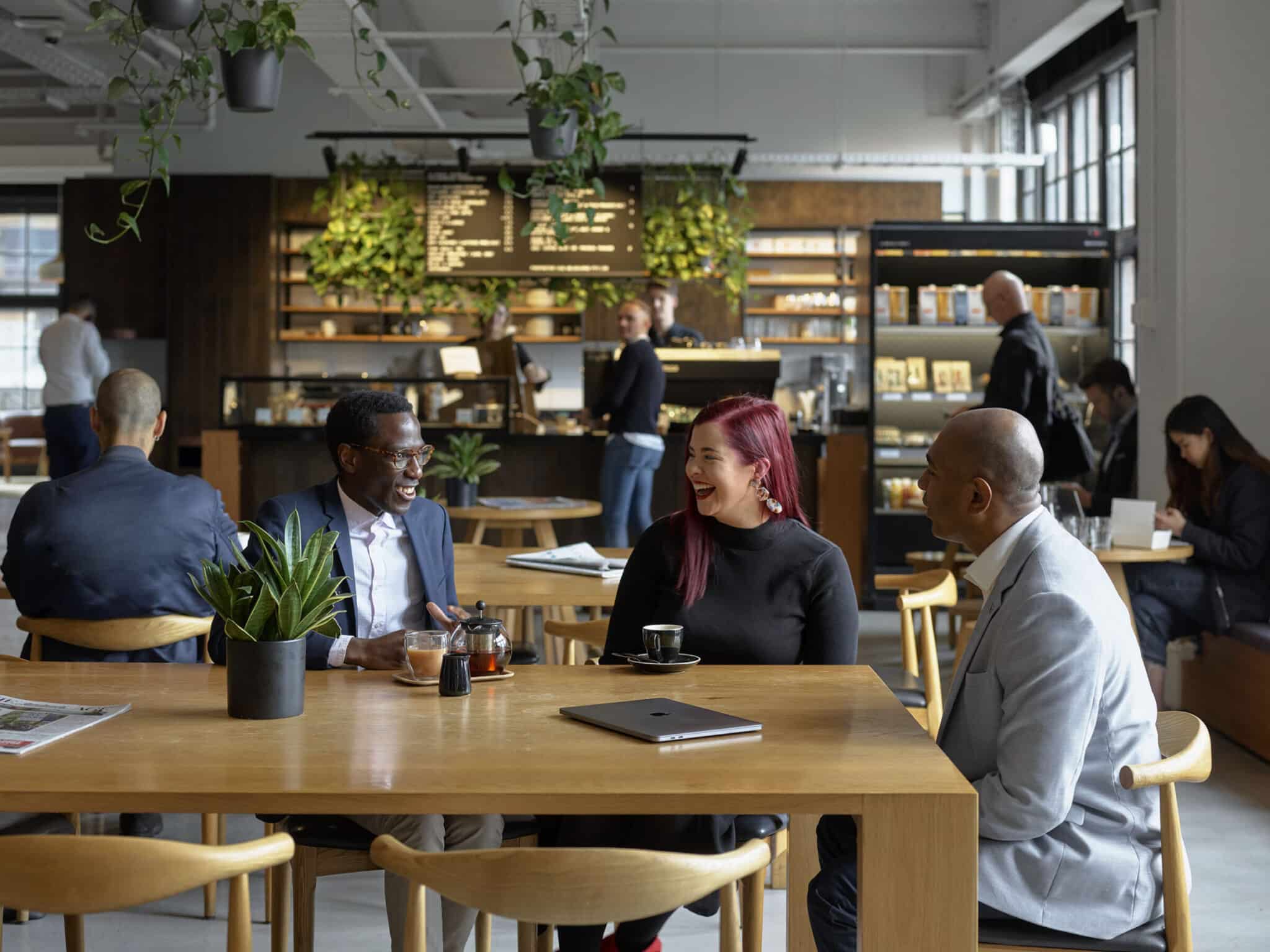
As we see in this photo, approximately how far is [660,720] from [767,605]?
0.63m

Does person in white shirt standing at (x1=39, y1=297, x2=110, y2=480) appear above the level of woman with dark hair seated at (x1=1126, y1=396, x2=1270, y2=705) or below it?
above

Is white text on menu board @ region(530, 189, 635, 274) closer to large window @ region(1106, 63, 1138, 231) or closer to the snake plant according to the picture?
large window @ region(1106, 63, 1138, 231)

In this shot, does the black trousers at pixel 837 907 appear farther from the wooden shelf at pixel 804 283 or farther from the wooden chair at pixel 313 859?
the wooden shelf at pixel 804 283

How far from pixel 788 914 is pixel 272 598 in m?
1.13

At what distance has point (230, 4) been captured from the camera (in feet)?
14.0

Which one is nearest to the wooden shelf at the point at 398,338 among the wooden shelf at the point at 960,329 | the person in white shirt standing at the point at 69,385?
the person in white shirt standing at the point at 69,385

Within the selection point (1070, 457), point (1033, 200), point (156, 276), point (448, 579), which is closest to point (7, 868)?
point (448, 579)

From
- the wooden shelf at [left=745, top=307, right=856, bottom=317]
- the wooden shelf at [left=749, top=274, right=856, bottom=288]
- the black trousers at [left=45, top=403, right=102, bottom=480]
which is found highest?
the wooden shelf at [left=749, top=274, right=856, bottom=288]

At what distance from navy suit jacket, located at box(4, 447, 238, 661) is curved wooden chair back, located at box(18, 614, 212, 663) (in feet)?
0.33

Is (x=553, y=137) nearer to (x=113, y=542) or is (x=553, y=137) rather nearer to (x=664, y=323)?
(x=664, y=323)

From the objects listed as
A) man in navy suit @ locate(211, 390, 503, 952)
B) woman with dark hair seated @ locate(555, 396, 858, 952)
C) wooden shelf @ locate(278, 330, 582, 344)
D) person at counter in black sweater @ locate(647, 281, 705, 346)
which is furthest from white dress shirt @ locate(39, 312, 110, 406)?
woman with dark hair seated @ locate(555, 396, 858, 952)

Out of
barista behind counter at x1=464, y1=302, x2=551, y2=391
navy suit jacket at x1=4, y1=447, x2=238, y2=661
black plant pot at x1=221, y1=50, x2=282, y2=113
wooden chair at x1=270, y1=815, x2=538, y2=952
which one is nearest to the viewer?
wooden chair at x1=270, y1=815, x2=538, y2=952

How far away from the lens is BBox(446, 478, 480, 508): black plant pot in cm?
522

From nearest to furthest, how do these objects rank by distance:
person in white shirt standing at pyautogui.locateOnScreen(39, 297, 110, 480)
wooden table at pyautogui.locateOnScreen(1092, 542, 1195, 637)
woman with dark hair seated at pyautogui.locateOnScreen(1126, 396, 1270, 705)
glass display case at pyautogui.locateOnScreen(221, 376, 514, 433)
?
wooden table at pyautogui.locateOnScreen(1092, 542, 1195, 637), woman with dark hair seated at pyautogui.locateOnScreen(1126, 396, 1270, 705), glass display case at pyautogui.locateOnScreen(221, 376, 514, 433), person in white shirt standing at pyautogui.locateOnScreen(39, 297, 110, 480)
